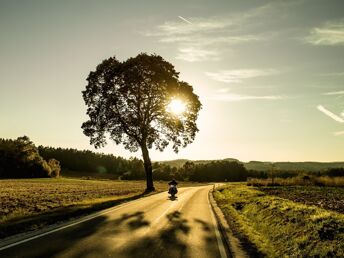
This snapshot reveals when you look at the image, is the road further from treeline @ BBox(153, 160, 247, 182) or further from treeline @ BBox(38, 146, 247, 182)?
treeline @ BBox(153, 160, 247, 182)

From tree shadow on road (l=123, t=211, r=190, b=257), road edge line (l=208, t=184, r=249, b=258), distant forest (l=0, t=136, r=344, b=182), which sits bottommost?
road edge line (l=208, t=184, r=249, b=258)

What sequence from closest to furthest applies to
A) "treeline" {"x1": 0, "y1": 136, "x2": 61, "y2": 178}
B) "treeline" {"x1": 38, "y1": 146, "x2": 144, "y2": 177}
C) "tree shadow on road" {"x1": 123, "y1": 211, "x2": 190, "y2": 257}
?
1. "tree shadow on road" {"x1": 123, "y1": 211, "x2": 190, "y2": 257}
2. "treeline" {"x1": 0, "y1": 136, "x2": 61, "y2": 178}
3. "treeline" {"x1": 38, "y1": 146, "x2": 144, "y2": 177}

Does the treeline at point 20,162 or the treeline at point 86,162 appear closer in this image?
the treeline at point 20,162

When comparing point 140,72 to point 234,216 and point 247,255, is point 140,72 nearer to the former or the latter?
point 234,216

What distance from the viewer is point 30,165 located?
98.8 m

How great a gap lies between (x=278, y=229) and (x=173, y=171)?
135702mm

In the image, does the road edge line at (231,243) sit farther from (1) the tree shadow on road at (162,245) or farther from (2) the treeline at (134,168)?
(2) the treeline at (134,168)

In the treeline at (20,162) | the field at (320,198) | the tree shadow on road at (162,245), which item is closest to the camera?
the tree shadow on road at (162,245)

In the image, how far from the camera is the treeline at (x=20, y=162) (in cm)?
9781

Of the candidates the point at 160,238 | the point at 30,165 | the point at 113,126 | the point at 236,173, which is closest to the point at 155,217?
the point at 160,238

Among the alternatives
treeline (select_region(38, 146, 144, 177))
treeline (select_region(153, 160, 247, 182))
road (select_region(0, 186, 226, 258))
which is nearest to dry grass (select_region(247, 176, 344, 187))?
road (select_region(0, 186, 226, 258))

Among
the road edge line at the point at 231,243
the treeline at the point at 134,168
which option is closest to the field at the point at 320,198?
the road edge line at the point at 231,243

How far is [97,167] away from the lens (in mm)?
165125

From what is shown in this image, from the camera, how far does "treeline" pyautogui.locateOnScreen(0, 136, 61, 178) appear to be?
97812 millimetres
